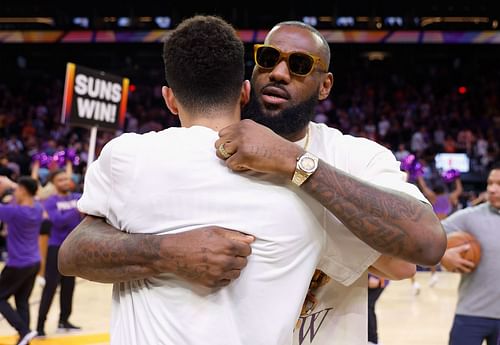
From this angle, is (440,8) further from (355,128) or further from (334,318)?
(334,318)

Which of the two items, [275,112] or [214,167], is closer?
[214,167]

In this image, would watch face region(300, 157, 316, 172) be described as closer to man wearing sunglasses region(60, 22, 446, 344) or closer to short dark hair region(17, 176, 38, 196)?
man wearing sunglasses region(60, 22, 446, 344)

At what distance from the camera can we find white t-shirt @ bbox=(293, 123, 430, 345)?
74.7 inches

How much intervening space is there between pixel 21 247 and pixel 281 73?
5.83 metres

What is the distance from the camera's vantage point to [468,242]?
4793 mm

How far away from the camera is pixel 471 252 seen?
481cm

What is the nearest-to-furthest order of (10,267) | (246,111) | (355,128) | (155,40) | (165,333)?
(165,333)
(246,111)
(10,267)
(355,128)
(155,40)

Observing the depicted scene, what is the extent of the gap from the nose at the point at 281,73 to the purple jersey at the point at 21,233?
5745 millimetres

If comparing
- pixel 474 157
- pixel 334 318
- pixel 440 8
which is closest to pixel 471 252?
pixel 334 318

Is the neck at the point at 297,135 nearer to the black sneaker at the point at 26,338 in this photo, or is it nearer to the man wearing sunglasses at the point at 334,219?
the man wearing sunglasses at the point at 334,219

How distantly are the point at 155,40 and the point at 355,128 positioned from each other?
7.43 metres

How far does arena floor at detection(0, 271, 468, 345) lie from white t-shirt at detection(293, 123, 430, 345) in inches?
226

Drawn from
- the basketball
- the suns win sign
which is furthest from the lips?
the suns win sign

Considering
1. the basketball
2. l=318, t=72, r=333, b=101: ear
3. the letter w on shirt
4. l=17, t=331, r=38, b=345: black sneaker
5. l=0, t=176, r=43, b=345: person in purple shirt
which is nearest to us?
the letter w on shirt
